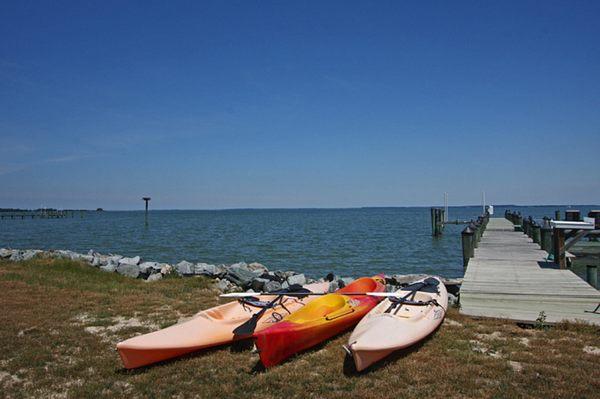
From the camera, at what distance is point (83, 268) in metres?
14.0

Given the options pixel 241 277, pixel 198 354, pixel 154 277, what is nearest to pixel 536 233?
pixel 241 277

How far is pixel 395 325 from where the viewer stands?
6.34 meters

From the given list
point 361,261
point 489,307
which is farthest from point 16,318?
point 361,261

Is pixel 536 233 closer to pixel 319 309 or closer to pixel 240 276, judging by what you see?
pixel 240 276

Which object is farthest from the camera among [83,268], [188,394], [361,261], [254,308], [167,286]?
[361,261]

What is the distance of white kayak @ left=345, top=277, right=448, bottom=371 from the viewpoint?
→ 552 centimetres

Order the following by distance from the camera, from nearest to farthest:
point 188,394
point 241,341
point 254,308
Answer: point 188,394, point 241,341, point 254,308

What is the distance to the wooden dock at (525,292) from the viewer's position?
8066 mm

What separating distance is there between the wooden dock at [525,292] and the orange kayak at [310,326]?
2164 mm

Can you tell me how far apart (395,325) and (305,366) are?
139cm

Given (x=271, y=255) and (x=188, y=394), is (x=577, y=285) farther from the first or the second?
(x=271, y=255)

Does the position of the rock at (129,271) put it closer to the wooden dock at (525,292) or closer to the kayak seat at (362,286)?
the kayak seat at (362,286)

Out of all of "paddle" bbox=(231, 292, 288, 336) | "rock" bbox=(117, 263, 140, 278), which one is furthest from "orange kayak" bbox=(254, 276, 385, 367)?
"rock" bbox=(117, 263, 140, 278)

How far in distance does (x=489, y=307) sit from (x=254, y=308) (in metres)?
4.42
